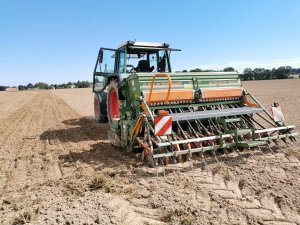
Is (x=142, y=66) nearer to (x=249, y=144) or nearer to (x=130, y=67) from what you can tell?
(x=130, y=67)

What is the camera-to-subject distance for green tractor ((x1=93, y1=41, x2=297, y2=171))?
4.66 meters

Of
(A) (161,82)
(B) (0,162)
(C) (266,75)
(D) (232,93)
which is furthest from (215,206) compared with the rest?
(C) (266,75)

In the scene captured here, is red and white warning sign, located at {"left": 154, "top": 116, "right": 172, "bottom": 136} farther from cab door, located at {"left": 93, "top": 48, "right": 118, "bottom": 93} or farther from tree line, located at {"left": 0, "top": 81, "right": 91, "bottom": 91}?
tree line, located at {"left": 0, "top": 81, "right": 91, "bottom": 91}

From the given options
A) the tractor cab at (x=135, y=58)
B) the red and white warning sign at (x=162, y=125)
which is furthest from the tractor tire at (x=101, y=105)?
the red and white warning sign at (x=162, y=125)

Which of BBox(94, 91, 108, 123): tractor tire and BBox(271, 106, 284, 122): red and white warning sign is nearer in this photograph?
BBox(271, 106, 284, 122): red and white warning sign

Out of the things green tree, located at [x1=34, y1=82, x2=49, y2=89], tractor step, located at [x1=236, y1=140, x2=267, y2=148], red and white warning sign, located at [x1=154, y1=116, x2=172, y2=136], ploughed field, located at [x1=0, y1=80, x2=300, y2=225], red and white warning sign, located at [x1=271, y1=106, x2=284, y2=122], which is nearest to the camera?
ploughed field, located at [x1=0, y1=80, x2=300, y2=225]

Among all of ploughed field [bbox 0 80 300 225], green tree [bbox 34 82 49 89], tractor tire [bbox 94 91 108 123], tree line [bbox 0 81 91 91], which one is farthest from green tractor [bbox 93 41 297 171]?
green tree [bbox 34 82 49 89]

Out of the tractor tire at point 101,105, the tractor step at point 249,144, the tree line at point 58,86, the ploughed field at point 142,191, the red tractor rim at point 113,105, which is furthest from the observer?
the tree line at point 58,86

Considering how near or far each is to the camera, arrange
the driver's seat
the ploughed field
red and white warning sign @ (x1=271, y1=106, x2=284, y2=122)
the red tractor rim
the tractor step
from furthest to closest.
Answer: the driver's seat < the red tractor rim < red and white warning sign @ (x1=271, y1=106, x2=284, y2=122) < the tractor step < the ploughed field

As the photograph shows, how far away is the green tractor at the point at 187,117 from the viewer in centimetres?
466

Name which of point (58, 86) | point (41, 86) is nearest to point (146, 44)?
point (58, 86)

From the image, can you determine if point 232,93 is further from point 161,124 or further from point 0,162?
point 0,162

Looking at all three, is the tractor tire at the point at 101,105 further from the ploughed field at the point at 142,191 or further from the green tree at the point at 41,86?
the green tree at the point at 41,86

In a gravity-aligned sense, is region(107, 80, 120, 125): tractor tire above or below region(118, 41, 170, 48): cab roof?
below
